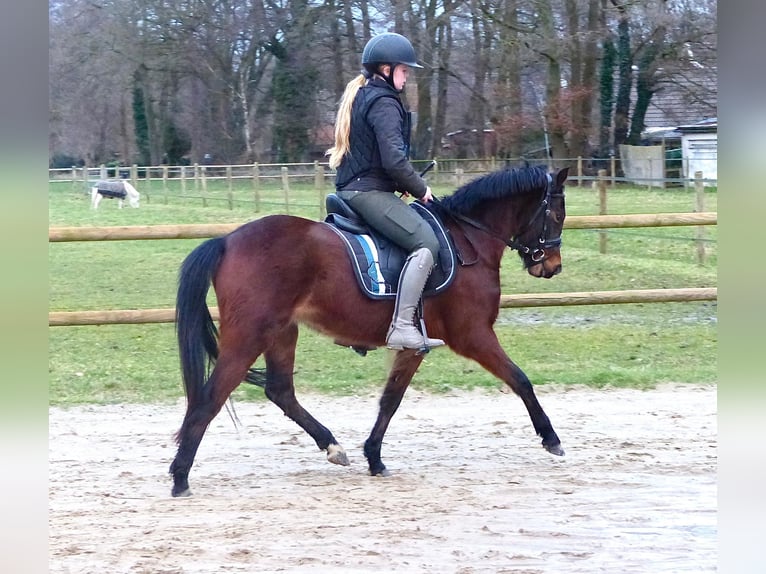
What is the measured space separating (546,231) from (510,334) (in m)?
3.81

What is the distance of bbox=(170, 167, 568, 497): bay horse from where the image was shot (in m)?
4.78

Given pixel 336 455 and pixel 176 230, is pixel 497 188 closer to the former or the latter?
pixel 336 455

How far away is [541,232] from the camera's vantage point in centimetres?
552

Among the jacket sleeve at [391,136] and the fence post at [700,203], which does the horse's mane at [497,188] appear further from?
the fence post at [700,203]

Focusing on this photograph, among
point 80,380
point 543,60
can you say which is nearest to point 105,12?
point 543,60

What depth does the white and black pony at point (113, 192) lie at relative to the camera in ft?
70.0

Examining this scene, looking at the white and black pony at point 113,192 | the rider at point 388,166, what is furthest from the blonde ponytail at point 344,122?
the white and black pony at point 113,192

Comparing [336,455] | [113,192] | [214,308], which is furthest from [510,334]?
[113,192]

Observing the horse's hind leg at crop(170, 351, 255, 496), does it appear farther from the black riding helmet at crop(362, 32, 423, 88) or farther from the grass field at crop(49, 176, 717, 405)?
the black riding helmet at crop(362, 32, 423, 88)

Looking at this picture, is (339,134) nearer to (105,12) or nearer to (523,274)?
A: (523,274)

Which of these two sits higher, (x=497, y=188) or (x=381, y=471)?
(x=497, y=188)

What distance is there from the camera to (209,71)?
2667cm

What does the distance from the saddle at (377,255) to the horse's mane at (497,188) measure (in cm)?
28
